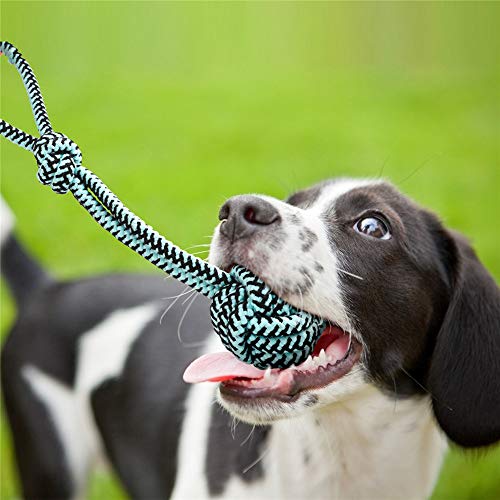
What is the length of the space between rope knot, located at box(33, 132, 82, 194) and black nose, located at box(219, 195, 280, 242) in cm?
39

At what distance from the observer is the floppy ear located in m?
2.52

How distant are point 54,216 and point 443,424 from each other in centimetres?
433

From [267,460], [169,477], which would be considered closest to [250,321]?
[267,460]

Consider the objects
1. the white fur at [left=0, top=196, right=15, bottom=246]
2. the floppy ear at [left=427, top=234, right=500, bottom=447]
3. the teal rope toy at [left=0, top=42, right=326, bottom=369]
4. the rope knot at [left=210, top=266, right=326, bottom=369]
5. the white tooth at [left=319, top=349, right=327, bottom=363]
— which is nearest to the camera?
the teal rope toy at [left=0, top=42, right=326, bottom=369]

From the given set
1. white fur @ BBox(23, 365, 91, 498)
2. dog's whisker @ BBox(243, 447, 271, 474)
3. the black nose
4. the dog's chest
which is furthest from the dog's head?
white fur @ BBox(23, 365, 91, 498)

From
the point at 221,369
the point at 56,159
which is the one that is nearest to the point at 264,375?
the point at 221,369

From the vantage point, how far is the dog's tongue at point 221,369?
2279 mm

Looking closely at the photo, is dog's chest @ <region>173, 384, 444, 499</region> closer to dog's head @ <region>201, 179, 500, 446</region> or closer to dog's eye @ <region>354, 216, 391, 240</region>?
dog's head @ <region>201, 179, 500, 446</region>

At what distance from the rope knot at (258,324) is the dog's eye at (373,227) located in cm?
42

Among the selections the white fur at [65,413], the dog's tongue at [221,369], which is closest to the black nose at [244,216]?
the dog's tongue at [221,369]

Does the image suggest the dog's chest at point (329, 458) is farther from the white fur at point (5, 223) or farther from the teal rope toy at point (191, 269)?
the white fur at point (5, 223)

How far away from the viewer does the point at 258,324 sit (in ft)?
6.94

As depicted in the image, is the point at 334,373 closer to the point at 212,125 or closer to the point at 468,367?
the point at 468,367

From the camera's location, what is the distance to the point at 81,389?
3396 mm
